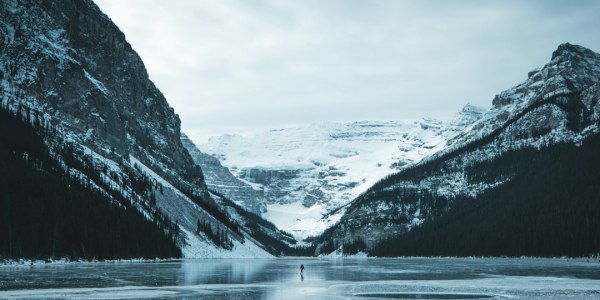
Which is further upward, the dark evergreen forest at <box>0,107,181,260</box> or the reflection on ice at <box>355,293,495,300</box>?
the dark evergreen forest at <box>0,107,181,260</box>

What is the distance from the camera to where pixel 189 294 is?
58.4 meters

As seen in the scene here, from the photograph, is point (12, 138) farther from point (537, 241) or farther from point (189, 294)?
point (537, 241)

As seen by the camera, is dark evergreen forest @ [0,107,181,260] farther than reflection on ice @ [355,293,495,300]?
Yes

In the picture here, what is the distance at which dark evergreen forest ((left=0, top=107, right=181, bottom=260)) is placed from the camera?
122 metres

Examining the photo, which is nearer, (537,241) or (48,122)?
(537,241)

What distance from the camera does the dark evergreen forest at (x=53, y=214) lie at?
401 ft

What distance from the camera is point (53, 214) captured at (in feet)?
430

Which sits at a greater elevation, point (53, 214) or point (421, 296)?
point (53, 214)

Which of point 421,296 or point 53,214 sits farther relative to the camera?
point 53,214

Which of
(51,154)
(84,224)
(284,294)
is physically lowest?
(284,294)

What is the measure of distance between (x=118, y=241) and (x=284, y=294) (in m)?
100

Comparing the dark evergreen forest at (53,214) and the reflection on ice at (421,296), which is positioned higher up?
the dark evergreen forest at (53,214)

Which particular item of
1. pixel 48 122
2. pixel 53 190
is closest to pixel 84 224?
pixel 53 190

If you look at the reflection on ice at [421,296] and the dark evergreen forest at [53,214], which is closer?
the reflection on ice at [421,296]
